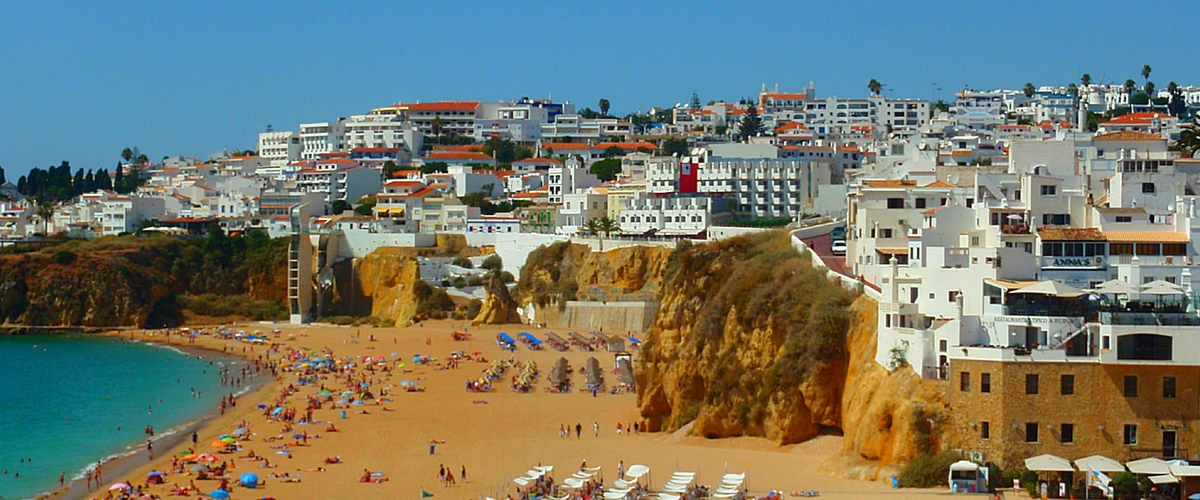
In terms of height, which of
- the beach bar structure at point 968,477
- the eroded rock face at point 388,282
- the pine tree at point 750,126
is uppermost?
the pine tree at point 750,126

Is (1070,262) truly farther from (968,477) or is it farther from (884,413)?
(968,477)

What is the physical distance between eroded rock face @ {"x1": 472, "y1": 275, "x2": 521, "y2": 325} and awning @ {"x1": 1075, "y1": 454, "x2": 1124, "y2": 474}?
45.6m

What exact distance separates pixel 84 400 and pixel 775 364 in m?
29.1

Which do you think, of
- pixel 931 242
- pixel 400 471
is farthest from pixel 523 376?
pixel 931 242

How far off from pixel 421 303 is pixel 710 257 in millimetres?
34784

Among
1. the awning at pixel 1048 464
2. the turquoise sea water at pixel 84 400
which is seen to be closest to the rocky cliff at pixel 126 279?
the turquoise sea water at pixel 84 400

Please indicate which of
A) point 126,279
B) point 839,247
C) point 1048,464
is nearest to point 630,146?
point 126,279

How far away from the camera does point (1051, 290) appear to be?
93.8 ft

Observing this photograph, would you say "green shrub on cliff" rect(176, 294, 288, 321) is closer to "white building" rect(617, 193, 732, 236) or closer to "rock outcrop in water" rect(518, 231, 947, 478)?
"white building" rect(617, 193, 732, 236)

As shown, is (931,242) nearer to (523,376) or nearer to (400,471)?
(400,471)

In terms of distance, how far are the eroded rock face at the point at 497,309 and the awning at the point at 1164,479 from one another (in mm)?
46484

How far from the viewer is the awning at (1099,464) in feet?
86.7

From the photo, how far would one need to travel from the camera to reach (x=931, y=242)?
34.6 m

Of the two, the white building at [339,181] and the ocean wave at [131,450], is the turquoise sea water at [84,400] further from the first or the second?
the white building at [339,181]
